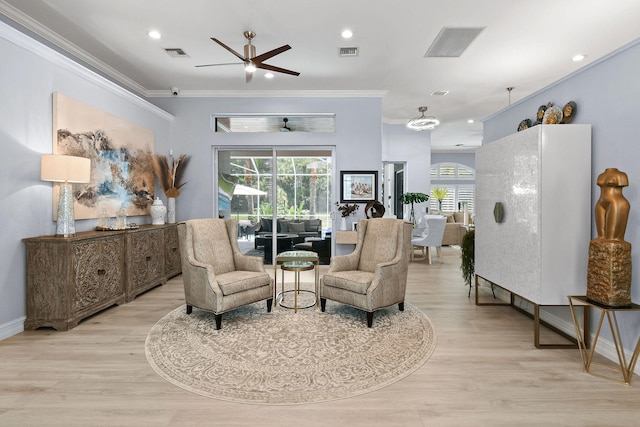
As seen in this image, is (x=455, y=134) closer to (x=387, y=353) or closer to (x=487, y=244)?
(x=487, y=244)

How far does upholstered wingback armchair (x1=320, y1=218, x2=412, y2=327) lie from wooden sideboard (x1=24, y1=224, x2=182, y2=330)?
2.35 m

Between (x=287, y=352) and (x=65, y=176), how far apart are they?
2673mm

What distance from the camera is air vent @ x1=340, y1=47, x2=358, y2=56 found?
4262 mm

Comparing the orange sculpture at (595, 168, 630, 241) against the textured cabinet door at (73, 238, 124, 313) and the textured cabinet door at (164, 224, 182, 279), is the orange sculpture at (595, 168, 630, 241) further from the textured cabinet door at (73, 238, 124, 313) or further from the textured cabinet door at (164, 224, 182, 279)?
the textured cabinet door at (164, 224, 182, 279)

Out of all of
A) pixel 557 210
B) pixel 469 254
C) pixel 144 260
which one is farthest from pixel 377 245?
pixel 144 260

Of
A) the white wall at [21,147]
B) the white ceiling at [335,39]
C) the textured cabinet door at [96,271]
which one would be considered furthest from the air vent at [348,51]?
the textured cabinet door at [96,271]

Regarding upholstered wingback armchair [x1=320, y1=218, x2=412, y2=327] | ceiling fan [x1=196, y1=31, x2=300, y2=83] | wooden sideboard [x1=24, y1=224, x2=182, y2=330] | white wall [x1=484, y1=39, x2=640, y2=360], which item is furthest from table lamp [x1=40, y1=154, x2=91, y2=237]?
white wall [x1=484, y1=39, x2=640, y2=360]

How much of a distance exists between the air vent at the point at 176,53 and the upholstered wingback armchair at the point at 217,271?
2.32 meters

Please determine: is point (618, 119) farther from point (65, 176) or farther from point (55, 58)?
point (55, 58)

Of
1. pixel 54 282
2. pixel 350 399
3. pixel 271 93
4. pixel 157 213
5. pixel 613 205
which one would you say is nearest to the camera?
pixel 350 399

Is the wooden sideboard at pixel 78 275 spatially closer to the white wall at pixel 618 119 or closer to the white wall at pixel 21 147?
the white wall at pixel 21 147

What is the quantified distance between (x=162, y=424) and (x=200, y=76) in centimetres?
479

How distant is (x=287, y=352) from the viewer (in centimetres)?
271

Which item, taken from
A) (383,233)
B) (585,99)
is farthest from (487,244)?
(585,99)
